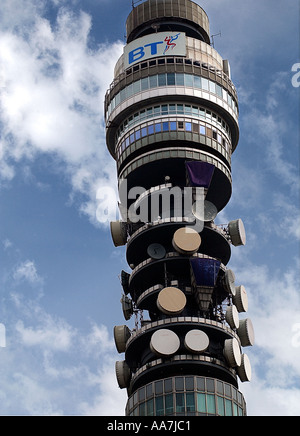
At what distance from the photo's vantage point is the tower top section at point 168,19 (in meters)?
134

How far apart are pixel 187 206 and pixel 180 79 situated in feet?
71.7

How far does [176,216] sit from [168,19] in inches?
1479

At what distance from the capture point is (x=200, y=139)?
122 metres

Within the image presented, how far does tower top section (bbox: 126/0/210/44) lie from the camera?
134 meters

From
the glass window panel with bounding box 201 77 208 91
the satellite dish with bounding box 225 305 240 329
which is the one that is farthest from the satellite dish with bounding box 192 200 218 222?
the glass window panel with bounding box 201 77 208 91

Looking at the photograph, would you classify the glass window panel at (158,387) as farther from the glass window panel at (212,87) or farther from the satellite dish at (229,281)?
the glass window panel at (212,87)

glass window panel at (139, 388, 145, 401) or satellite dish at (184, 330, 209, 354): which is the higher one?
satellite dish at (184, 330, 209, 354)

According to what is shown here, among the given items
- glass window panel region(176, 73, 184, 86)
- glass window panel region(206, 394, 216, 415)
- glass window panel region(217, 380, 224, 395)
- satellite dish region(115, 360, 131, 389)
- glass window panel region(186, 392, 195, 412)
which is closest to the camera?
glass window panel region(186, 392, 195, 412)

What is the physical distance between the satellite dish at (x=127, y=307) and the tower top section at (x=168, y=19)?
153ft

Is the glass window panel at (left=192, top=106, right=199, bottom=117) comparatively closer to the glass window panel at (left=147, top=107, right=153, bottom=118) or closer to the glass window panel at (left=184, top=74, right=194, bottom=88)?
the glass window panel at (left=184, top=74, right=194, bottom=88)

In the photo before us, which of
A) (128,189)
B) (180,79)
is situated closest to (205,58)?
(180,79)

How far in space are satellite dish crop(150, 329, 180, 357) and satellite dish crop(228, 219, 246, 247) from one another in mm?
20287
